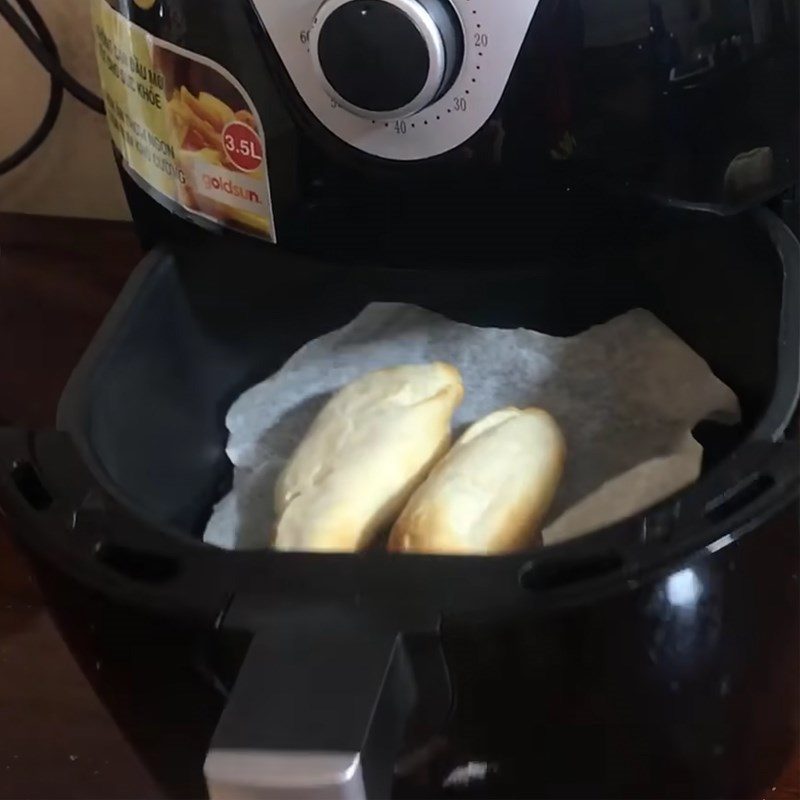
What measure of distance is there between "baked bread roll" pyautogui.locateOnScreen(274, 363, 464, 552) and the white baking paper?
26 millimetres

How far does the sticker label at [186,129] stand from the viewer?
1.30ft

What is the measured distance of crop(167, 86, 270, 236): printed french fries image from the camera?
40 cm

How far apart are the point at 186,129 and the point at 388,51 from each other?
0.09 metres

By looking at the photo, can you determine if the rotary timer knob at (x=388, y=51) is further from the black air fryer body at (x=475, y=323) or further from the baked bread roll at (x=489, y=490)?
the baked bread roll at (x=489, y=490)

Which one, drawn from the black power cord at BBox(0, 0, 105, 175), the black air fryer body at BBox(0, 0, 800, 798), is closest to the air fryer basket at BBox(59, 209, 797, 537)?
the black air fryer body at BBox(0, 0, 800, 798)

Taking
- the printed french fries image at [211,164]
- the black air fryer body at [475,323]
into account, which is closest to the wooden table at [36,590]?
the black air fryer body at [475,323]

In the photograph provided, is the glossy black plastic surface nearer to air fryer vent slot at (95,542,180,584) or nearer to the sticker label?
the sticker label

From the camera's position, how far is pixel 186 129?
1.35ft

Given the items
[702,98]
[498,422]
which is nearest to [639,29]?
[702,98]

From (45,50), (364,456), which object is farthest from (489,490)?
(45,50)

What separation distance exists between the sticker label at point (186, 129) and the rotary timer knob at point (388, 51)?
0.04m

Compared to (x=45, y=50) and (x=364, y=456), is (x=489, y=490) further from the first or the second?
(x=45, y=50)

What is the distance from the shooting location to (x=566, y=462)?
0.43m

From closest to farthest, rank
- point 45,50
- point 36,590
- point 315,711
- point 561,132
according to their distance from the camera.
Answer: point 315,711 → point 561,132 → point 36,590 → point 45,50
